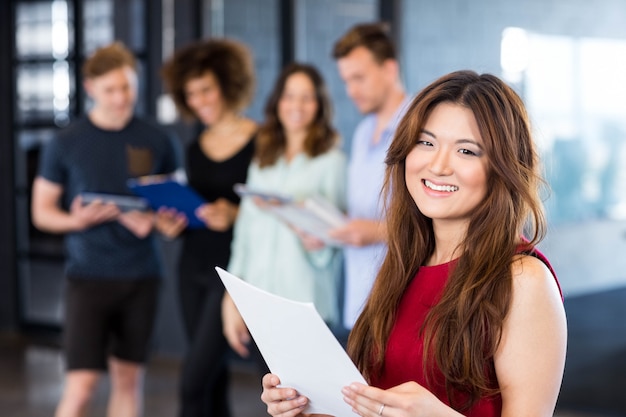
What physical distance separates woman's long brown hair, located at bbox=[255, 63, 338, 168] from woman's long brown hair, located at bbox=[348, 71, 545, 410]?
1.59 m

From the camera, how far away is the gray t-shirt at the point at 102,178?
3.64 m

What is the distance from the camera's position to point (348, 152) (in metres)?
5.07

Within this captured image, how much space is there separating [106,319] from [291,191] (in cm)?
91

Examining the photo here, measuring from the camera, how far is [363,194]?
3086mm

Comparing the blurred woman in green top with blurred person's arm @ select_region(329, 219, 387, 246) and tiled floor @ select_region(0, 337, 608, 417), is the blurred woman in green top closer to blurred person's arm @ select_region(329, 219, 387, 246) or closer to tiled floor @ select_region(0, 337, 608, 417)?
blurred person's arm @ select_region(329, 219, 387, 246)

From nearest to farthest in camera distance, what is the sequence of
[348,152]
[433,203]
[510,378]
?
[510,378] → [433,203] → [348,152]

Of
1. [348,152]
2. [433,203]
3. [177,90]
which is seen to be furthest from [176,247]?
[433,203]

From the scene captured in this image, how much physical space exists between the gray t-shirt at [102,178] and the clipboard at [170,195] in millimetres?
84

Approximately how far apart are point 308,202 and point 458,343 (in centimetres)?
143

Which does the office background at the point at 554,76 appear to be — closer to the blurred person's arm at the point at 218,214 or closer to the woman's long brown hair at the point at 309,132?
the woman's long brown hair at the point at 309,132

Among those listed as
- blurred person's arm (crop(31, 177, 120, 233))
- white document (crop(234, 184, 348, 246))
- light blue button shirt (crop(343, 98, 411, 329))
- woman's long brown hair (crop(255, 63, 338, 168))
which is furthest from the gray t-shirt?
light blue button shirt (crop(343, 98, 411, 329))

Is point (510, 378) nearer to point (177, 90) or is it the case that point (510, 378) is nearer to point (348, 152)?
point (177, 90)

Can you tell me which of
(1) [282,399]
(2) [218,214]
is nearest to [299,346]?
(1) [282,399]

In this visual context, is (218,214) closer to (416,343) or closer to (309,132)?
(309,132)
